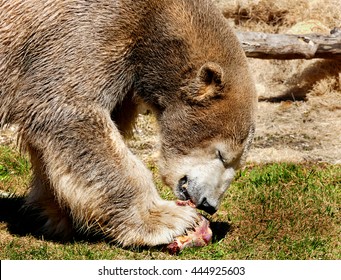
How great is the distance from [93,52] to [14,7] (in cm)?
76

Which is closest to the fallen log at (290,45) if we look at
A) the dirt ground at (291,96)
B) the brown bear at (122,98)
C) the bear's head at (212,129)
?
the dirt ground at (291,96)

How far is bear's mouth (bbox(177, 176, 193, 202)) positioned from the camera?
6.28m

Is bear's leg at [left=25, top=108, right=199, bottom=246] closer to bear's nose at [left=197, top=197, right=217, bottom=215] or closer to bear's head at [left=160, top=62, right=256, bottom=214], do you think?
bear's nose at [left=197, top=197, right=217, bottom=215]

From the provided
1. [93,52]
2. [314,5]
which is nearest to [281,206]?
[93,52]

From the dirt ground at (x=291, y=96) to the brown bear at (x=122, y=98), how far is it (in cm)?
290

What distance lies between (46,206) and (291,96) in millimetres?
6124

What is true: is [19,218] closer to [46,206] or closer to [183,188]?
[46,206]

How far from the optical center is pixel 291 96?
1202cm

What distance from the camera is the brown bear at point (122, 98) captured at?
5984mm

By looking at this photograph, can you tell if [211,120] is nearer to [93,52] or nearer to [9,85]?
[93,52]

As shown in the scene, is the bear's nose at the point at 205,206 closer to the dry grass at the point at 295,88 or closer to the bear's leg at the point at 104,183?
the bear's leg at the point at 104,183

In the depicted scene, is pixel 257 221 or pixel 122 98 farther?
pixel 257 221

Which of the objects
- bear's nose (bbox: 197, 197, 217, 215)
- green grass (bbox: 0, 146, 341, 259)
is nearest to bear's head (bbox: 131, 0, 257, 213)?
bear's nose (bbox: 197, 197, 217, 215)

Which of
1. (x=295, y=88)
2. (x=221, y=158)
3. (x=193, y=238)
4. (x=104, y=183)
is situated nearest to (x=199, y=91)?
(x=221, y=158)
